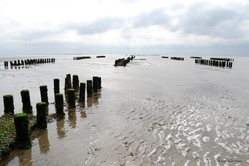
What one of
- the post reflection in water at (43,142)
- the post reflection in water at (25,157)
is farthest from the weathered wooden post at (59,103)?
the post reflection in water at (25,157)

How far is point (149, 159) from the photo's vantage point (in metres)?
5.75

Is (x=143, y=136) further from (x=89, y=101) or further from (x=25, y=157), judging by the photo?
(x=89, y=101)

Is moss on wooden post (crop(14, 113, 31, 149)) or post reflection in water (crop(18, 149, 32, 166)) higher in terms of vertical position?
moss on wooden post (crop(14, 113, 31, 149))

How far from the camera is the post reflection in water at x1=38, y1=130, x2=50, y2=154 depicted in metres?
6.24

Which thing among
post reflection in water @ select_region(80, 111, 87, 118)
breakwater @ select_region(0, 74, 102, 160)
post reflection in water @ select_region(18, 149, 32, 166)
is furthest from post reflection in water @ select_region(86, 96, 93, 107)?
post reflection in water @ select_region(18, 149, 32, 166)

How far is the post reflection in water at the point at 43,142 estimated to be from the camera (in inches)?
246

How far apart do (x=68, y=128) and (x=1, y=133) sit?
236 cm

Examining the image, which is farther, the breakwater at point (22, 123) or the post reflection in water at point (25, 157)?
the breakwater at point (22, 123)

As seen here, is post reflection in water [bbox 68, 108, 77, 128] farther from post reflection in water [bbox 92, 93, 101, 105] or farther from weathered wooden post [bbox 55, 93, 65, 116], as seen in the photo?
post reflection in water [bbox 92, 93, 101, 105]

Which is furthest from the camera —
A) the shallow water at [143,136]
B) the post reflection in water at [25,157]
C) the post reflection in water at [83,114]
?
the post reflection in water at [83,114]

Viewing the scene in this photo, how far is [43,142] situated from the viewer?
267 inches

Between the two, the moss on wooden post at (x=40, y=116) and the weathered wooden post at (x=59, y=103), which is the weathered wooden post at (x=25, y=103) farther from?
the moss on wooden post at (x=40, y=116)

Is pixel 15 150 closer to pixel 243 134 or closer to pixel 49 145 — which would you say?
pixel 49 145

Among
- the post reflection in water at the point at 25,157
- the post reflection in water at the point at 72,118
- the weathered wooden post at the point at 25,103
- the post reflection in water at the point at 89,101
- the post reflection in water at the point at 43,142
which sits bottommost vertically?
the post reflection in water at the point at 25,157
